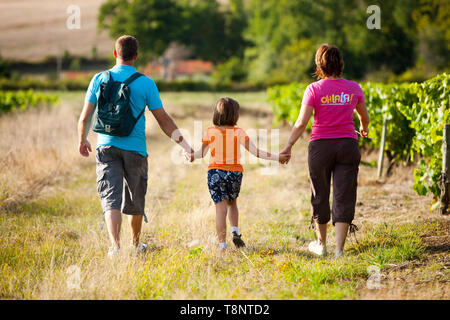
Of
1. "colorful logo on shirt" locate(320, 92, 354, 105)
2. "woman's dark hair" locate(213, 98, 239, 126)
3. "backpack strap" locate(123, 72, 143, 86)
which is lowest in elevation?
"woman's dark hair" locate(213, 98, 239, 126)

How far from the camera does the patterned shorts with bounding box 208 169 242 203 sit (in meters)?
5.05

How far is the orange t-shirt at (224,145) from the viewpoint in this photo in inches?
200

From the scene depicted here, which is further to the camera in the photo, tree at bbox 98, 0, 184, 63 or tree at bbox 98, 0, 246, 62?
tree at bbox 98, 0, 246, 62

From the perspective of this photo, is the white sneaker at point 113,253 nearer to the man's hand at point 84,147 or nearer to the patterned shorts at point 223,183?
the man's hand at point 84,147

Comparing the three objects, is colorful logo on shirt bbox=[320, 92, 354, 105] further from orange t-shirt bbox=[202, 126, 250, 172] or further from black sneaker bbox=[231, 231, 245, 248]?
black sneaker bbox=[231, 231, 245, 248]

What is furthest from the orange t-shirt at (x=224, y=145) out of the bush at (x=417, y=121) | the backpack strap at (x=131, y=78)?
the bush at (x=417, y=121)

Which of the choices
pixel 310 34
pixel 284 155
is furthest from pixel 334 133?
pixel 310 34

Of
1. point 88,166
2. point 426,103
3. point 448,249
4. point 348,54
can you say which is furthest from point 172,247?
point 348,54

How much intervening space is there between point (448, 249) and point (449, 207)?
5.33 ft

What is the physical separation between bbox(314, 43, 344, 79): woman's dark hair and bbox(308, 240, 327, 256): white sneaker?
1715 mm

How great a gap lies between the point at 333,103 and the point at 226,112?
3.48 ft

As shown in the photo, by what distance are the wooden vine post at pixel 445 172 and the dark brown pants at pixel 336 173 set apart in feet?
6.76

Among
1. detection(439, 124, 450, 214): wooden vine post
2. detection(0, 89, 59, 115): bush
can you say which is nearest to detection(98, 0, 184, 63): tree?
detection(0, 89, 59, 115): bush

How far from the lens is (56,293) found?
3.86m
